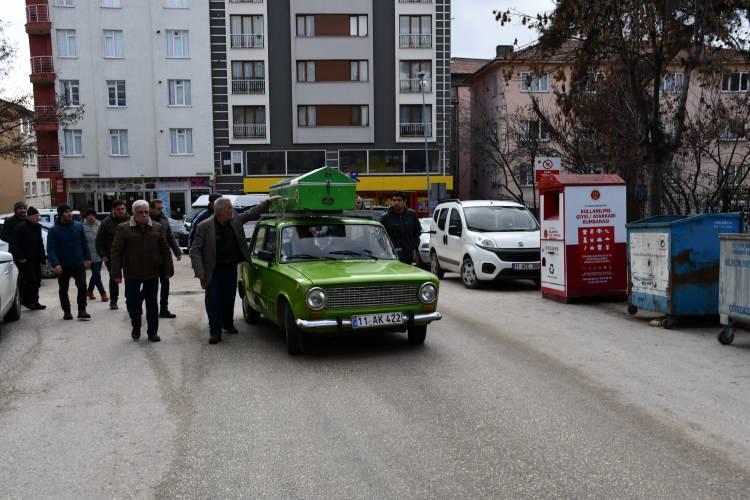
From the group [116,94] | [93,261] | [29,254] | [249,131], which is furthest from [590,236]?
[116,94]

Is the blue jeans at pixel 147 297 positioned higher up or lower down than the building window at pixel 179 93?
lower down

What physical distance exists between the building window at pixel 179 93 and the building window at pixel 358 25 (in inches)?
459

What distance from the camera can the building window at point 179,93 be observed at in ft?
164

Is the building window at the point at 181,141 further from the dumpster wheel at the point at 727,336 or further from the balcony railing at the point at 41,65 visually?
the dumpster wheel at the point at 727,336

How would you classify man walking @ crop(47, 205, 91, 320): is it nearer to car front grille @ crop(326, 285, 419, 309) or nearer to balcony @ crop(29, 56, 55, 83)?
car front grille @ crop(326, 285, 419, 309)

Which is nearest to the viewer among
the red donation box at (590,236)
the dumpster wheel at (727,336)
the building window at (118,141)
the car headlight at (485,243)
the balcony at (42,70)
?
the dumpster wheel at (727,336)

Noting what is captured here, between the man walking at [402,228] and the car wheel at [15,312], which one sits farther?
the man walking at [402,228]

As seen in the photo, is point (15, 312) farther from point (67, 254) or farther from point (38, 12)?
point (38, 12)

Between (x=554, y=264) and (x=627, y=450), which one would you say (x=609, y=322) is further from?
(x=627, y=450)

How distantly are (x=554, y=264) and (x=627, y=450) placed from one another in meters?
8.23

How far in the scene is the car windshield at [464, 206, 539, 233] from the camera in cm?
1585

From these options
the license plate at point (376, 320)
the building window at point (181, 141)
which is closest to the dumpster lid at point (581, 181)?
the license plate at point (376, 320)

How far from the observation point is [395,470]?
4773 millimetres

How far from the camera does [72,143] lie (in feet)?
163
